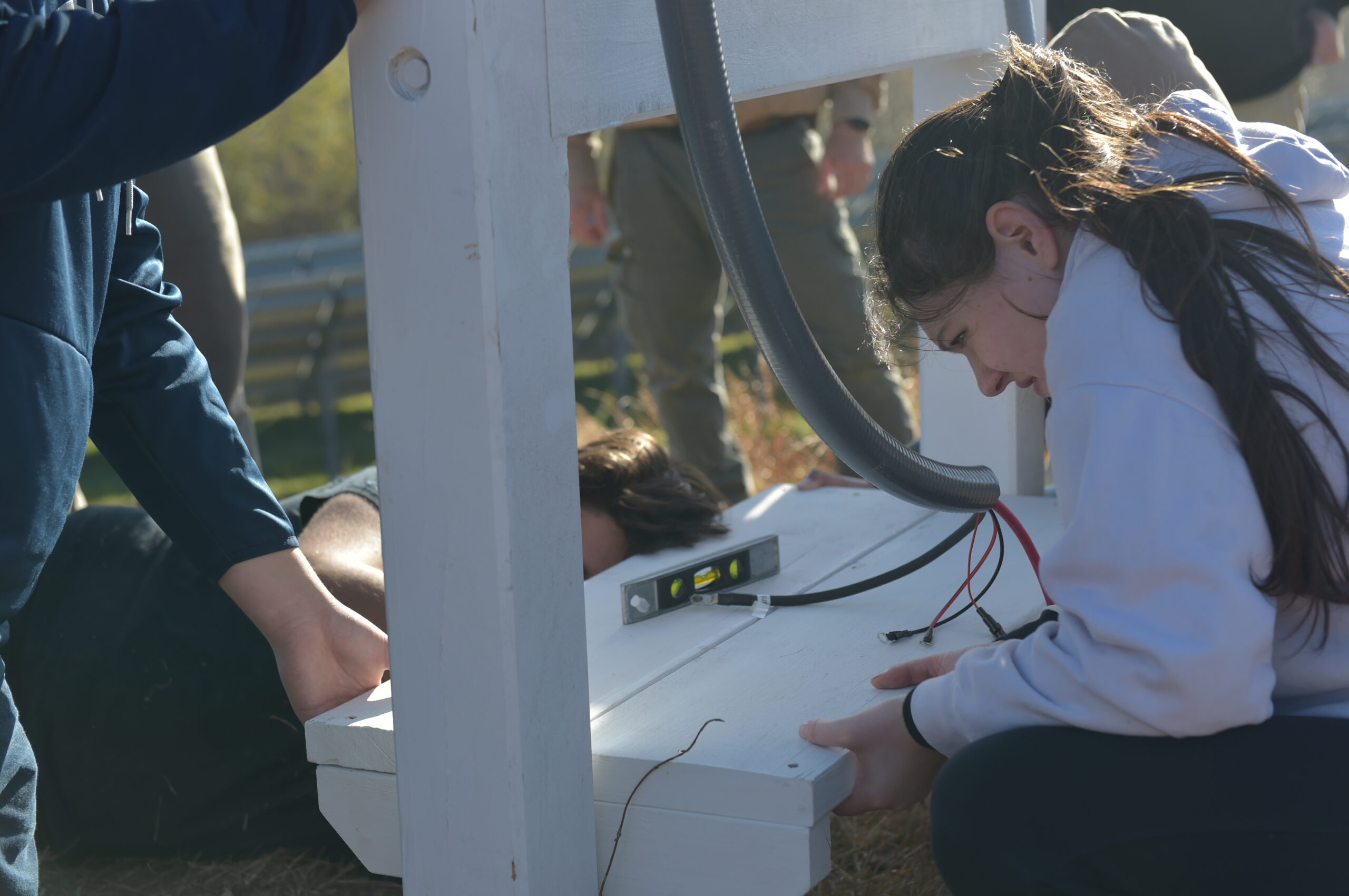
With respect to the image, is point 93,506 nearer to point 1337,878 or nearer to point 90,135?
point 90,135

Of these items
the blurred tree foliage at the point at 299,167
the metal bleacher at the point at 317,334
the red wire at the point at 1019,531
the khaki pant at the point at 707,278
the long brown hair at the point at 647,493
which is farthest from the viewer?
the blurred tree foliage at the point at 299,167

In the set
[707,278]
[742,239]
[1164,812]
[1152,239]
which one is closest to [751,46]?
[742,239]

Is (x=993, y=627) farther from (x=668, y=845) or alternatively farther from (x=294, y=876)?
(x=294, y=876)

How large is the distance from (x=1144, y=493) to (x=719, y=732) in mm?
522

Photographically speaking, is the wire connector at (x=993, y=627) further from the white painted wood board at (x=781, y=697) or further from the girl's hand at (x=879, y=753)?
the girl's hand at (x=879, y=753)

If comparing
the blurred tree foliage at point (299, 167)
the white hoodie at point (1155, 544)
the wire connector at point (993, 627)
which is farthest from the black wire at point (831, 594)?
the blurred tree foliage at point (299, 167)

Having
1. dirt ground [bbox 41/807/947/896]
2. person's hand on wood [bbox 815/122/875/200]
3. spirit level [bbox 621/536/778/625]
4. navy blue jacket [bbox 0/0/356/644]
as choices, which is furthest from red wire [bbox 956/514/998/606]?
person's hand on wood [bbox 815/122/875/200]

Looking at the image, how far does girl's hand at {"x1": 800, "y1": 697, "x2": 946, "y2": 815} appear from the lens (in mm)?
1313

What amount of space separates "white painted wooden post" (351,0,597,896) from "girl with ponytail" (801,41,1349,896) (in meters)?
0.32

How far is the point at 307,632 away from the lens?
1.42m

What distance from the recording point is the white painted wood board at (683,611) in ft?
4.53

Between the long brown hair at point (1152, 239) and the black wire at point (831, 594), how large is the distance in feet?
1.76

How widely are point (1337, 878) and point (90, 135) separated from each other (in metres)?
1.21

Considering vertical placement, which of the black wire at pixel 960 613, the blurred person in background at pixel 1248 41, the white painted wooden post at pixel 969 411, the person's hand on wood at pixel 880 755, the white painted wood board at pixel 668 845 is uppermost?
the blurred person in background at pixel 1248 41
